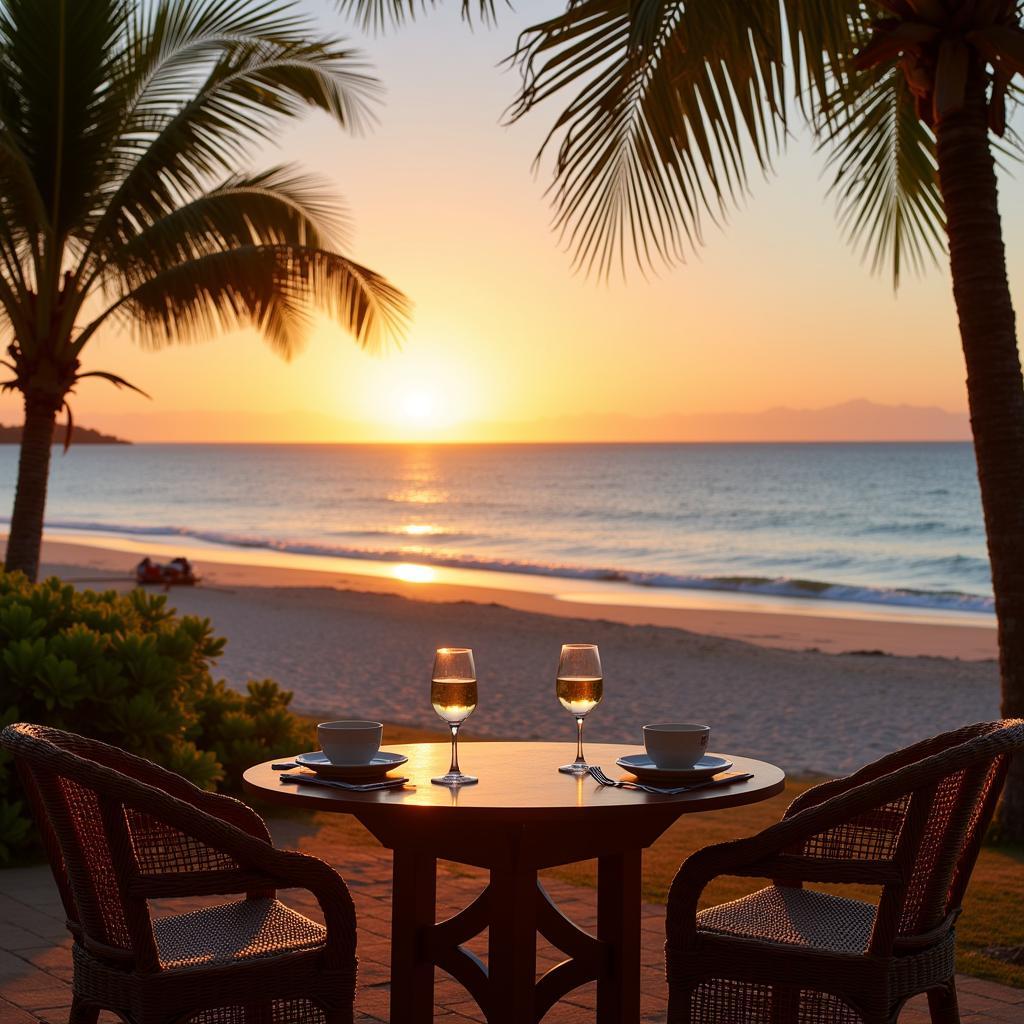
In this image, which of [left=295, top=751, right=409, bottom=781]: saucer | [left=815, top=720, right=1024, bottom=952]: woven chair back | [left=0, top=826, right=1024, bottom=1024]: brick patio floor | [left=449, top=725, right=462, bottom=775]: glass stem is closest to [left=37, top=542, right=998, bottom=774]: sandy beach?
[left=0, top=826, right=1024, bottom=1024]: brick patio floor

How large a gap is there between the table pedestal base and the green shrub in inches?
121

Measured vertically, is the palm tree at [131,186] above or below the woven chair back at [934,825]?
→ above

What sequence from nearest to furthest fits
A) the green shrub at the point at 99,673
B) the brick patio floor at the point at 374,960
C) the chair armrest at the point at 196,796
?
1. the chair armrest at the point at 196,796
2. the brick patio floor at the point at 374,960
3. the green shrub at the point at 99,673

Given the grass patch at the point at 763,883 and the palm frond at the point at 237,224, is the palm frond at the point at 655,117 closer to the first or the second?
the grass patch at the point at 763,883

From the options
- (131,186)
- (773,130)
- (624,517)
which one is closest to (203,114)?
(131,186)

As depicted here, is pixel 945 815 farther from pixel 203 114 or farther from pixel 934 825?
pixel 203 114

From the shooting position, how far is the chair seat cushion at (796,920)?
3.01 meters

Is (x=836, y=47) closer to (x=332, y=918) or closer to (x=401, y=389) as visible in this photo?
(x=332, y=918)

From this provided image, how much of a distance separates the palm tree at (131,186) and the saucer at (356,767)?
22.7ft

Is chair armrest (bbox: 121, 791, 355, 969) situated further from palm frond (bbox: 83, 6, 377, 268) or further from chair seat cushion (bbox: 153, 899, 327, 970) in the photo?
palm frond (bbox: 83, 6, 377, 268)

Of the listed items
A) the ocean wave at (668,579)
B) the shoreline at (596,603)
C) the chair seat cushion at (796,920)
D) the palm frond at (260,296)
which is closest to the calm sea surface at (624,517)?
the ocean wave at (668,579)

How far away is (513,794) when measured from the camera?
115 inches

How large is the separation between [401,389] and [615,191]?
54550 millimetres

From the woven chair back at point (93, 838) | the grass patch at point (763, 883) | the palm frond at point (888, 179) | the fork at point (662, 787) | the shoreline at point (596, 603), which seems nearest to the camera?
the woven chair back at point (93, 838)
